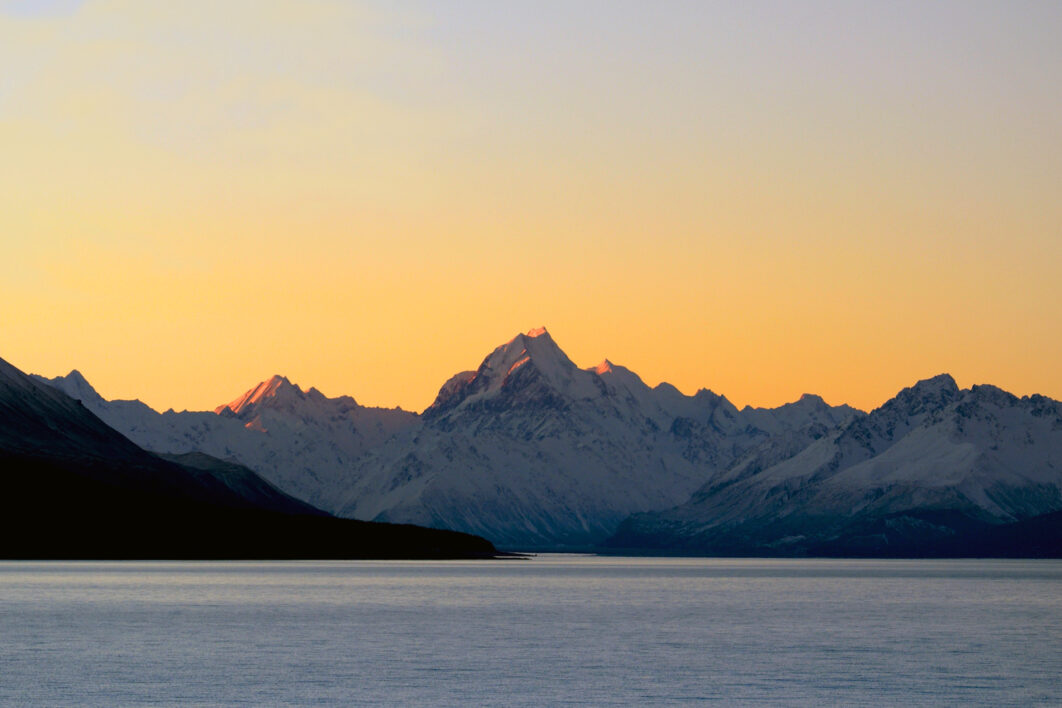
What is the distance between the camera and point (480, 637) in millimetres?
126000

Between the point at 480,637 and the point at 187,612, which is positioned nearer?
the point at 480,637

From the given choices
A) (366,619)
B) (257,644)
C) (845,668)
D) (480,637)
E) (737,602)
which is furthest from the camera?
(737,602)

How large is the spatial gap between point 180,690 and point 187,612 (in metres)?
70.4

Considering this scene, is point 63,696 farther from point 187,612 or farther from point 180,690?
point 187,612

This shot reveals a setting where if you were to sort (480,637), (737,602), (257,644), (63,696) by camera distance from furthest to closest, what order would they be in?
(737,602) → (480,637) → (257,644) → (63,696)

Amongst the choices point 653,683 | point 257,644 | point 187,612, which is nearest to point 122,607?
point 187,612

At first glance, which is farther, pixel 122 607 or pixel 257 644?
pixel 122 607

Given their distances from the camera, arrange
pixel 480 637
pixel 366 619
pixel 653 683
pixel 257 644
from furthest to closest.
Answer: pixel 366 619 → pixel 480 637 → pixel 257 644 → pixel 653 683

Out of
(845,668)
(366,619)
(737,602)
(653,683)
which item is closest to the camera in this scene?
(653,683)

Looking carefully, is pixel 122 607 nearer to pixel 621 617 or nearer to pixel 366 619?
pixel 366 619

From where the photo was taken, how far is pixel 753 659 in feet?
355

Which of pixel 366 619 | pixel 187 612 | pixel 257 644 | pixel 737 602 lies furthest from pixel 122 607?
pixel 737 602

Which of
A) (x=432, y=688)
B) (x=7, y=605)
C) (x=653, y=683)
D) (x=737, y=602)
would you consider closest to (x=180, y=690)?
(x=432, y=688)

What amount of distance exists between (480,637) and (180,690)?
41.0 metres
